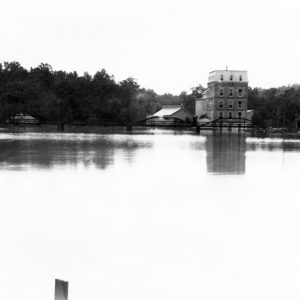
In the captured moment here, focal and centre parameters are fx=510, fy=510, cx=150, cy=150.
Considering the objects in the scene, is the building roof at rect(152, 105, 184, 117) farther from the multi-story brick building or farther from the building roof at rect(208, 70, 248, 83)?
the building roof at rect(208, 70, 248, 83)

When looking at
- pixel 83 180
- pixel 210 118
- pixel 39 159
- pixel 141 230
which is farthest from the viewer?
pixel 210 118

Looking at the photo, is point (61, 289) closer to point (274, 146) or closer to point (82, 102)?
point (274, 146)

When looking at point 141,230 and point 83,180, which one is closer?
point 141,230

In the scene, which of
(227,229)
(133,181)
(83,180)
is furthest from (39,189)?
(227,229)

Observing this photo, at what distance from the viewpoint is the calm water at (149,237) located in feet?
26.3

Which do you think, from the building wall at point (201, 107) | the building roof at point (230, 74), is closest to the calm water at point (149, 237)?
the building roof at point (230, 74)

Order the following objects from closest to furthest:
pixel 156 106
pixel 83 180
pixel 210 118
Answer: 1. pixel 83 180
2. pixel 210 118
3. pixel 156 106

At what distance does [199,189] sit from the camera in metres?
17.3

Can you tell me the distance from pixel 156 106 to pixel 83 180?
14823 centimetres

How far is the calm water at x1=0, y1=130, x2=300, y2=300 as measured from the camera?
8.01 m

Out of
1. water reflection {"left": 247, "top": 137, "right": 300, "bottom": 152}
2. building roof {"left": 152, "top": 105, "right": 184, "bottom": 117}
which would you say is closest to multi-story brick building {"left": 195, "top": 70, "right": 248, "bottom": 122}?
building roof {"left": 152, "top": 105, "right": 184, "bottom": 117}

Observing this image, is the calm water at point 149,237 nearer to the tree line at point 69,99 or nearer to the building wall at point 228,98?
the tree line at point 69,99

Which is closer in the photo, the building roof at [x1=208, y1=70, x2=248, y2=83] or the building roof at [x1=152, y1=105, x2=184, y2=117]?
the building roof at [x1=208, y1=70, x2=248, y2=83]

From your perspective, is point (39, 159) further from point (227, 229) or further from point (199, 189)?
point (227, 229)
